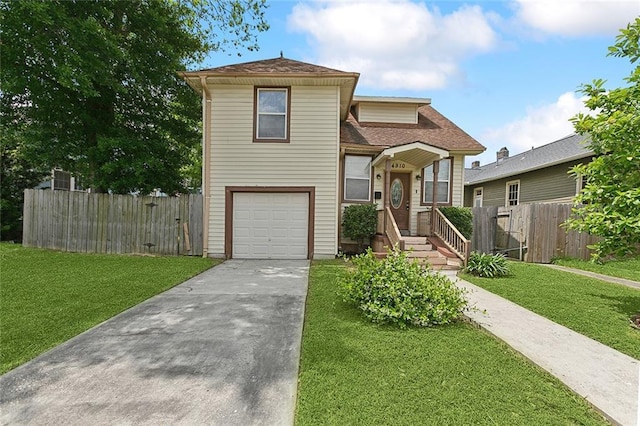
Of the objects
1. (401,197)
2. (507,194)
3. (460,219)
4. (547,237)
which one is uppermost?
(507,194)

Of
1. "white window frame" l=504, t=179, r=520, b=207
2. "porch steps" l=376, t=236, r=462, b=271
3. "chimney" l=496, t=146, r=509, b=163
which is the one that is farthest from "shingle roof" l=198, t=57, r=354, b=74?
"chimney" l=496, t=146, r=509, b=163

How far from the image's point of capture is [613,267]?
28.7ft

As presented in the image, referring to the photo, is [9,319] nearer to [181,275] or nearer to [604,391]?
[181,275]

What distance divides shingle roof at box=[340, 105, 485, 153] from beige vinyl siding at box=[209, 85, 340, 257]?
4.55 feet

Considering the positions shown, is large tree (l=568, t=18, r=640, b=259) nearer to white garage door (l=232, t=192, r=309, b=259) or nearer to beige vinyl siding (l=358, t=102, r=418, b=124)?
white garage door (l=232, t=192, r=309, b=259)

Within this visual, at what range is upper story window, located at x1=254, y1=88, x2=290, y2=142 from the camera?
962cm

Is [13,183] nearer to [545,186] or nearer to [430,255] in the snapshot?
[430,255]

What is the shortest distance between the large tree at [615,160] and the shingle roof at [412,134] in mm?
5901

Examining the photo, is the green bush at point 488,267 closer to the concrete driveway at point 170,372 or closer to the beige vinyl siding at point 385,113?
the concrete driveway at point 170,372

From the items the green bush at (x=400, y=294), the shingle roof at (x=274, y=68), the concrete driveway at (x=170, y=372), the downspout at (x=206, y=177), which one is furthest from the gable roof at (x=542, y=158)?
the concrete driveway at (x=170, y=372)

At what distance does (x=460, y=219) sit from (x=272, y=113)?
262 inches

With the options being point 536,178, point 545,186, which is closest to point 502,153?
point 536,178

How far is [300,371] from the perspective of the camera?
286 cm

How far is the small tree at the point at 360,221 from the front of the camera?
978cm
